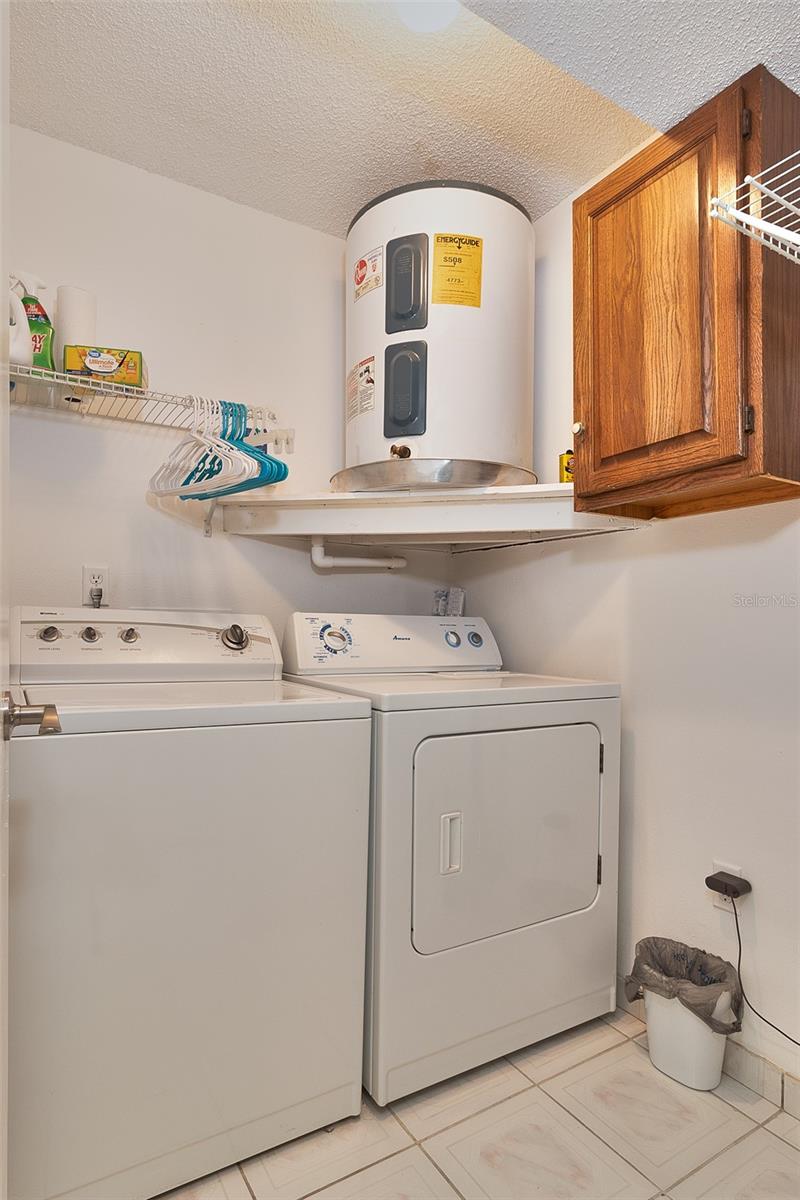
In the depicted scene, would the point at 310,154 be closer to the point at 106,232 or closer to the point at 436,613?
the point at 106,232

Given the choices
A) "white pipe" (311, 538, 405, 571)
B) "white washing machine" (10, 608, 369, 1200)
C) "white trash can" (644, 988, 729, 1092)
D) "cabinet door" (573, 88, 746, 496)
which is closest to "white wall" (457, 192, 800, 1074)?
"white trash can" (644, 988, 729, 1092)

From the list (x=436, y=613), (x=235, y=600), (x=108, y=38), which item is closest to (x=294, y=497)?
(x=235, y=600)

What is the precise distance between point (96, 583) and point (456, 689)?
43.2 inches

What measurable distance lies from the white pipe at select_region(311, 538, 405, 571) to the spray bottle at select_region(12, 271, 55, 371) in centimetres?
92

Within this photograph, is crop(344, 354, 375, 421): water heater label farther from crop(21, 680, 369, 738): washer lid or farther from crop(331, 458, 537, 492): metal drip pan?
crop(21, 680, 369, 738): washer lid

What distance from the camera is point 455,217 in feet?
6.15

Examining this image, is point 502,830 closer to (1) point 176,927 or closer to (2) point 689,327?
(1) point 176,927

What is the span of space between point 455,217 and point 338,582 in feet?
3.98

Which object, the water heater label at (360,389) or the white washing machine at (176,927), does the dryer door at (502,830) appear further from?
the water heater label at (360,389)

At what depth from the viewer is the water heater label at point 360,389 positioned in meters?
1.99

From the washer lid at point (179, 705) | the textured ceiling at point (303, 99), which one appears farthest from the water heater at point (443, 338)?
the washer lid at point (179, 705)

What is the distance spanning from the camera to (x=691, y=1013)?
1.61 metres

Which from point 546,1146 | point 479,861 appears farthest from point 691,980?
point 479,861

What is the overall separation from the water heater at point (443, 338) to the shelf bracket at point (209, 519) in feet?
1.54
